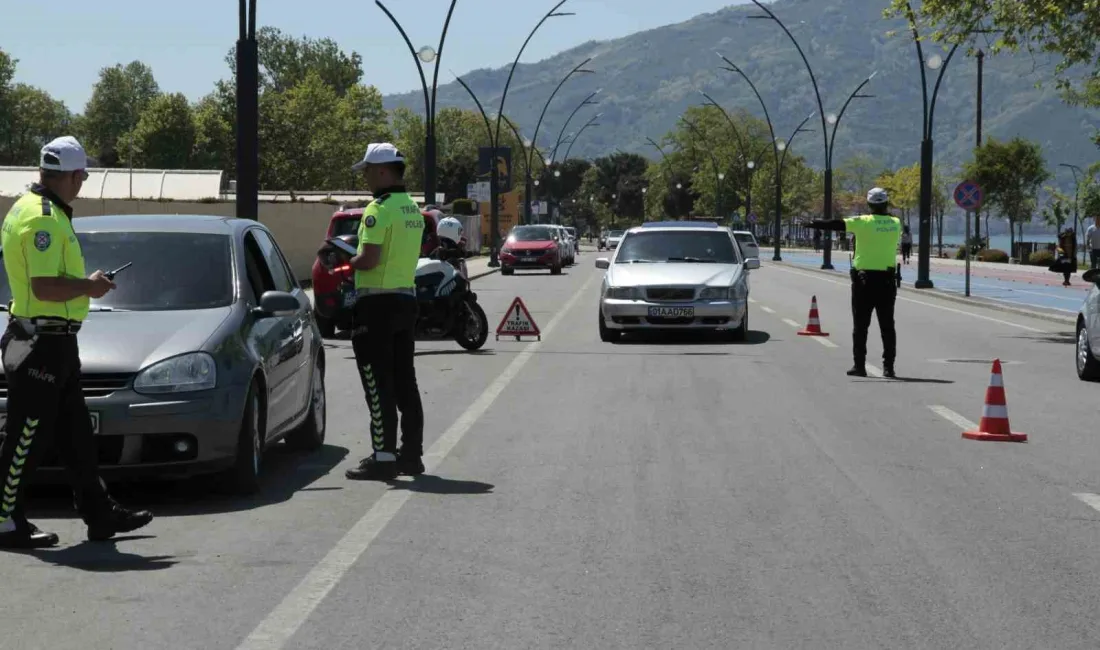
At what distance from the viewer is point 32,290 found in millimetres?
7266

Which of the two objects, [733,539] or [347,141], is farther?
[347,141]

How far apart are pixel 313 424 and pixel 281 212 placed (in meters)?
29.1

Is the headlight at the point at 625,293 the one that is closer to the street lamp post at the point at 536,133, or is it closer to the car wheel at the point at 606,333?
the car wheel at the point at 606,333

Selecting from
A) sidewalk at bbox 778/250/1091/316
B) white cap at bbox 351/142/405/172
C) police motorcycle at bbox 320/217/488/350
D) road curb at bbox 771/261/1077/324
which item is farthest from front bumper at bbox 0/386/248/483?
sidewalk at bbox 778/250/1091/316

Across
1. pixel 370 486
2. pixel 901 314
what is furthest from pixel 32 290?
pixel 901 314

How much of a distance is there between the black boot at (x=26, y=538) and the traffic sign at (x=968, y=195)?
30.9m

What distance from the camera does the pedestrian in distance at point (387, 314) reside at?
9.53m

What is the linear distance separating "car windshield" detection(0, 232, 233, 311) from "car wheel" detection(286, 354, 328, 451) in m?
1.25

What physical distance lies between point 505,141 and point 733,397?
162 metres

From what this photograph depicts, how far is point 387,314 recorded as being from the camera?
961 cm

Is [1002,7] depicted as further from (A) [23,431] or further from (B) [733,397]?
(A) [23,431]

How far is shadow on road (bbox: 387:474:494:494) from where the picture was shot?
30.0 ft

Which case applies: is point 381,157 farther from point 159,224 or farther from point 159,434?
point 159,434

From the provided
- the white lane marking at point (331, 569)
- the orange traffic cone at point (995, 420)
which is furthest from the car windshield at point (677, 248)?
the white lane marking at point (331, 569)
